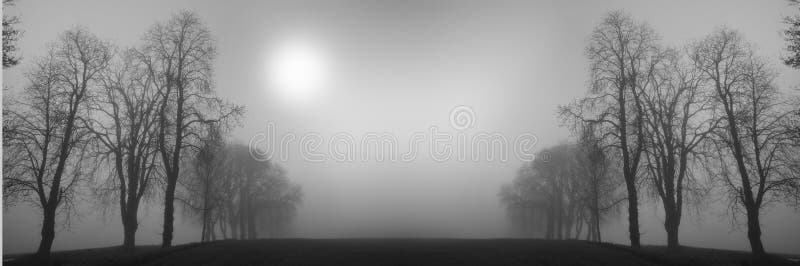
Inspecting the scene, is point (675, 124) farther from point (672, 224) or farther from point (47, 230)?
point (47, 230)

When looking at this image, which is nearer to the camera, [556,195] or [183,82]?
[183,82]

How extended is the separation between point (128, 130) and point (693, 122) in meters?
33.6

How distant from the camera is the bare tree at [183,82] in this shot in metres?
26.4

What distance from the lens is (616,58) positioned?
27672 mm

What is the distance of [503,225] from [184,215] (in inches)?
1602

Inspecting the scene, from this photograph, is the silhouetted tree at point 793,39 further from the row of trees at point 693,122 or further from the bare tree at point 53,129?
the bare tree at point 53,129

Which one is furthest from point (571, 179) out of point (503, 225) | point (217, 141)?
point (217, 141)

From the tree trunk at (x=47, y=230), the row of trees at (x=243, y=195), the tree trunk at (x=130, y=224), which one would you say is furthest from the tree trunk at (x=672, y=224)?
the row of trees at (x=243, y=195)

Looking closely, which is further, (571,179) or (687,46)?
(571,179)

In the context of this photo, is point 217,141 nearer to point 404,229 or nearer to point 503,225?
point 404,229

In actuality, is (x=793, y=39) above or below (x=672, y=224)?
above

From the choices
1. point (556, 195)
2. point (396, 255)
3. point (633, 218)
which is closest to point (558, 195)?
point (556, 195)

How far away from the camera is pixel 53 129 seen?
25141 millimetres

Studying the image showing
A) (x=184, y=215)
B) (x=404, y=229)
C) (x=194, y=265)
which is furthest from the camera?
(x=404, y=229)
